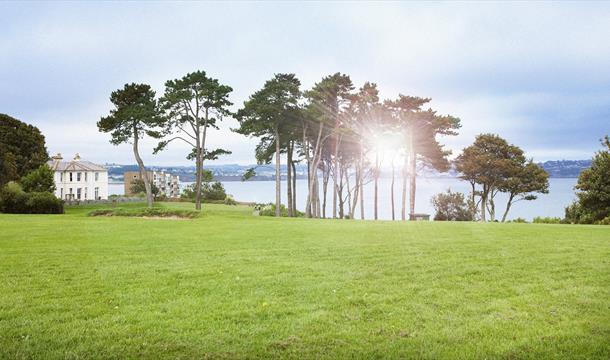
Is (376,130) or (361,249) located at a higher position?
(376,130)

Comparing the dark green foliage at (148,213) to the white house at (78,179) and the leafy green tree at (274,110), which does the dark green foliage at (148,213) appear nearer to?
the leafy green tree at (274,110)

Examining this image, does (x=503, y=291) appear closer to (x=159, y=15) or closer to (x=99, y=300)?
(x=99, y=300)

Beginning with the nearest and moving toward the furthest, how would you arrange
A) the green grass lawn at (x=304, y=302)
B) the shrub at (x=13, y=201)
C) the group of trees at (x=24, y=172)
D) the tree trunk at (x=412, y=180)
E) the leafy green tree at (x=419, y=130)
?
the green grass lawn at (x=304, y=302)
the shrub at (x=13, y=201)
the group of trees at (x=24, y=172)
the tree trunk at (x=412, y=180)
the leafy green tree at (x=419, y=130)

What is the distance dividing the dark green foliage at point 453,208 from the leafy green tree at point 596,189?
9.77 meters

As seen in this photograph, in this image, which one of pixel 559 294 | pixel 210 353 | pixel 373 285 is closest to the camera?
pixel 210 353

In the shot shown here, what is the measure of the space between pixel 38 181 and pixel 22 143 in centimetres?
1401

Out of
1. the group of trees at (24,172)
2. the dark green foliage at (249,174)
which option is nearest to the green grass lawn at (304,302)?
the group of trees at (24,172)

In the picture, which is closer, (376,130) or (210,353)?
(210,353)

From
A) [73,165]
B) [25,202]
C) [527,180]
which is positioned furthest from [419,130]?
[73,165]

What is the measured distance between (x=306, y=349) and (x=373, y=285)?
3.41 meters

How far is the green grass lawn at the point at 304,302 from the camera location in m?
5.32

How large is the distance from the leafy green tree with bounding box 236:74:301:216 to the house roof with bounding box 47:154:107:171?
39111mm

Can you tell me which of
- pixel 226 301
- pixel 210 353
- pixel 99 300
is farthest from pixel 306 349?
pixel 99 300

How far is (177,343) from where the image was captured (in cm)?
537
